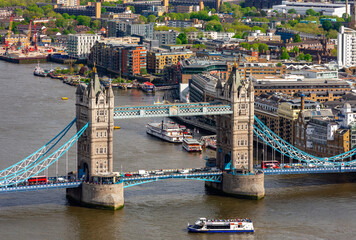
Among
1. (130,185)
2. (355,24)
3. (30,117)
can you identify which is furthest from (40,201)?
(355,24)

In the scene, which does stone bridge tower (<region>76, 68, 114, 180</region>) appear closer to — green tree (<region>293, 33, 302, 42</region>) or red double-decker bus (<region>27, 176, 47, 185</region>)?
red double-decker bus (<region>27, 176, 47, 185</region>)

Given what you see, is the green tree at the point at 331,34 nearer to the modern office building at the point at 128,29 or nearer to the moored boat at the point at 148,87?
the modern office building at the point at 128,29

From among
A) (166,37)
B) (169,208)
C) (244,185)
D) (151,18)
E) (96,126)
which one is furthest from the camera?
(151,18)

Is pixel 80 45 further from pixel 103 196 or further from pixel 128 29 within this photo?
pixel 103 196

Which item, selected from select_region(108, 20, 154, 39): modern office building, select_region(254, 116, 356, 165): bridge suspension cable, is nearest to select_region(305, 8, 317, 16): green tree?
select_region(108, 20, 154, 39): modern office building

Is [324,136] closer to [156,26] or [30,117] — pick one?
[30,117]

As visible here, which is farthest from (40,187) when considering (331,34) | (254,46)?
(331,34)
